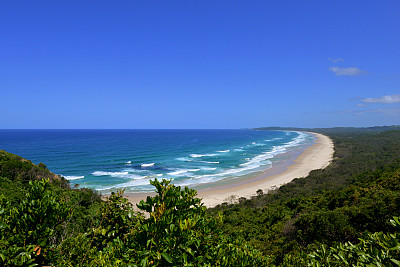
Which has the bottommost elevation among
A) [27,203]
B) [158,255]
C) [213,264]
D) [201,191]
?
[201,191]

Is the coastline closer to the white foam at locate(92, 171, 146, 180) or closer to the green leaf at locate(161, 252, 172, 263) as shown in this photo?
the white foam at locate(92, 171, 146, 180)

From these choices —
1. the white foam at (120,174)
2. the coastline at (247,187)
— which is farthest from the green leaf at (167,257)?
the white foam at (120,174)

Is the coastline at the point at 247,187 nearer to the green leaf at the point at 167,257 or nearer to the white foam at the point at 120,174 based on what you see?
the white foam at the point at 120,174

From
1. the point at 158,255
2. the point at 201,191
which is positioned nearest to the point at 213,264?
the point at 158,255

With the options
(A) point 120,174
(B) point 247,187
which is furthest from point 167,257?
(A) point 120,174

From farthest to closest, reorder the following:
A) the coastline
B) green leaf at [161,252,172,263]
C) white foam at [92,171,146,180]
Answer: white foam at [92,171,146,180] → the coastline → green leaf at [161,252,172,263]

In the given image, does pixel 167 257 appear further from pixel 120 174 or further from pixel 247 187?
pixel 120 174

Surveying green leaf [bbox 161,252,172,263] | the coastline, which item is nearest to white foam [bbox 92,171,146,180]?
the coastline

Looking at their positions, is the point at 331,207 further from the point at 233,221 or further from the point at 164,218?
the point at 164,218

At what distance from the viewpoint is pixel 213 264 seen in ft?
9.50

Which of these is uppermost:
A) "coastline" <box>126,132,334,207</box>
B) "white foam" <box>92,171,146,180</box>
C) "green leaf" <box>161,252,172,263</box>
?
"green leaf" <box>161,252,172,263</box>

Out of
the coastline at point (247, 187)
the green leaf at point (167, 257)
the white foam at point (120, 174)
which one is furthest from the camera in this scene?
the white foam at point (120, 174)

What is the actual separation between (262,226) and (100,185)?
2543 cm

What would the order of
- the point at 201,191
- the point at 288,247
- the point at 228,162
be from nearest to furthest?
the point at 288,247
the point at 201,191
the point at 228,162
